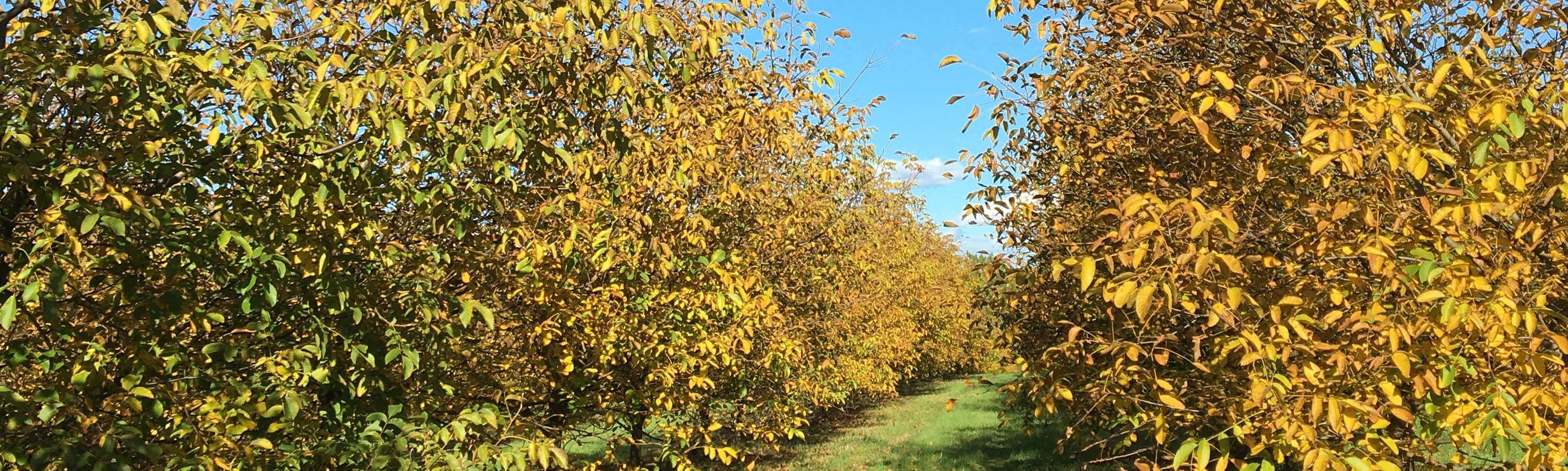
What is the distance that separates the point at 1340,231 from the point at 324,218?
12.9ft

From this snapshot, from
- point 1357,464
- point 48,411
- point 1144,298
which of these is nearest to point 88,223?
point 48,411

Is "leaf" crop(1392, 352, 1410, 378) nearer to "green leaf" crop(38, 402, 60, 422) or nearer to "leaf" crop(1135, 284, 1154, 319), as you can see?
"leaf" crop(1135, 284, 1154, 319)

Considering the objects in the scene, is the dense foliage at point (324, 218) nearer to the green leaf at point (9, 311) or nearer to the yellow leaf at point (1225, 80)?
the green leaf at point (9, 311)

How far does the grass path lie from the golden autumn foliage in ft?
27.6

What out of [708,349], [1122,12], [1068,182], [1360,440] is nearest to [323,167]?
[708,349]

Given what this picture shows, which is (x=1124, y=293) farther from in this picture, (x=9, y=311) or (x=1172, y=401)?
(x=9, y=311)

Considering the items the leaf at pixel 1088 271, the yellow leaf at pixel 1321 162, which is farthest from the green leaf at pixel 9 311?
the yellow leaf at pixel 1321 162

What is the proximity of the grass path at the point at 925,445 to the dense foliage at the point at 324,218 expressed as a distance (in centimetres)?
826

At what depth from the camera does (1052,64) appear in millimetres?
5375

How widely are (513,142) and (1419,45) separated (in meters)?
3.72

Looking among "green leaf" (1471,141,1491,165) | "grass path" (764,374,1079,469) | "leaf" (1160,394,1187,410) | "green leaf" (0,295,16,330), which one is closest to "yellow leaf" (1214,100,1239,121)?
"green leaf" (1471,141,1491,165)

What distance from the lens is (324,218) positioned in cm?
343

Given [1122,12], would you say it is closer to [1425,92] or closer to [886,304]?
[1425,92]

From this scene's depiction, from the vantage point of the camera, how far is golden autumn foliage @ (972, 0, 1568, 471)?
107 inches
